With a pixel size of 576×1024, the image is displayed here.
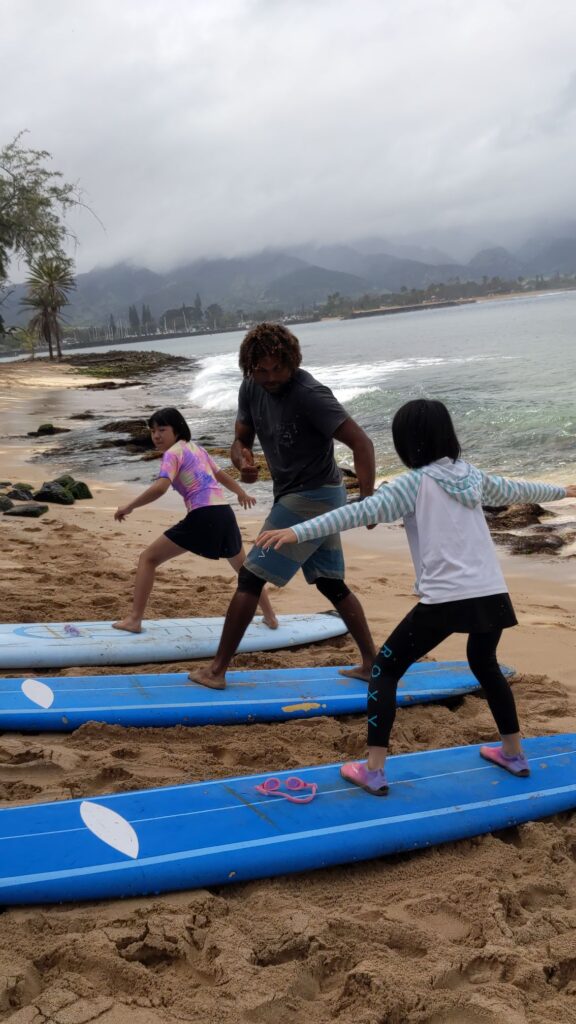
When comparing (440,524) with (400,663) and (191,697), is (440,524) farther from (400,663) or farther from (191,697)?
(191,697)

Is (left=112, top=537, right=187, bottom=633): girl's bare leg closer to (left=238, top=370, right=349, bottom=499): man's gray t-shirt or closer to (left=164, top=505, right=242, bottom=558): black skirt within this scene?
(left=164, top=505, right=242, bottom=558): black skirt

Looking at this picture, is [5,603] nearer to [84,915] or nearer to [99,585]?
[99,585]

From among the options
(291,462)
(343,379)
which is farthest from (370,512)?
(343,379)

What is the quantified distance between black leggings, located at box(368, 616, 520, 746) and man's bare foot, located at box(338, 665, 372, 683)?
141 cm

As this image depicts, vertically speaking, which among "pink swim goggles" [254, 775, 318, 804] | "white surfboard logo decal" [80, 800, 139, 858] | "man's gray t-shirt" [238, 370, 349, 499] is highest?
"man's gray t-shirt" [238, 370, 349, 499]

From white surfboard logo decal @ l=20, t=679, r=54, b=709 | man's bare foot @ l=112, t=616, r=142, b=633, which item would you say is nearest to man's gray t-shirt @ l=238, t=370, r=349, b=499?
man's bare foot @ l=112, t=616, r=142, b=633

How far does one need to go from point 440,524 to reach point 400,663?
1.82 feet

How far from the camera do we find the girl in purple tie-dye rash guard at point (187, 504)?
185 inches

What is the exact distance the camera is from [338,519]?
2.94 metres

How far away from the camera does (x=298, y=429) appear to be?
3.98 meters

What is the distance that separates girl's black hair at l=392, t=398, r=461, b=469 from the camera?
2.93 metres

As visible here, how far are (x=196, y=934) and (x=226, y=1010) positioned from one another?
0.32 meters

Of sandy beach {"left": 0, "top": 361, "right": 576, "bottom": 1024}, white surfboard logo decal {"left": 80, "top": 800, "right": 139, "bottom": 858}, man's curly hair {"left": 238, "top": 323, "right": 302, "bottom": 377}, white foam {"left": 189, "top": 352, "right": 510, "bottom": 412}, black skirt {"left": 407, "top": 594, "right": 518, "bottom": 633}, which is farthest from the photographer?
white foam {"left": 189, "top": 352, "right": 510, "bottom": 412}

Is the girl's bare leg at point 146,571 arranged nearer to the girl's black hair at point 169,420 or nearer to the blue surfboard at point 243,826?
the girl's black hair at point 169,420
